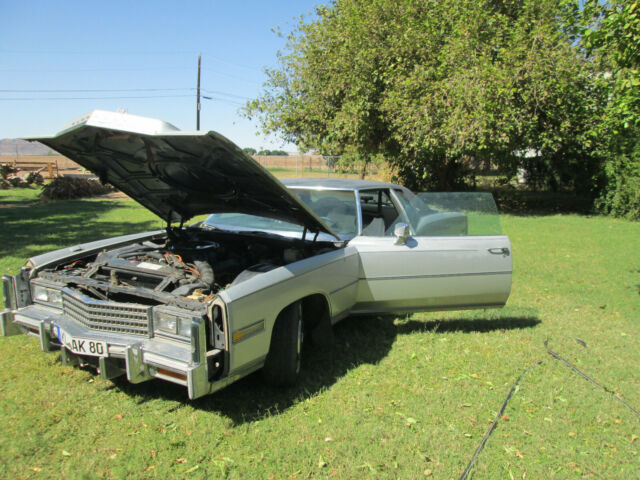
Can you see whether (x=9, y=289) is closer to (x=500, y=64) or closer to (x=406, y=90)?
(x=406, y=90)

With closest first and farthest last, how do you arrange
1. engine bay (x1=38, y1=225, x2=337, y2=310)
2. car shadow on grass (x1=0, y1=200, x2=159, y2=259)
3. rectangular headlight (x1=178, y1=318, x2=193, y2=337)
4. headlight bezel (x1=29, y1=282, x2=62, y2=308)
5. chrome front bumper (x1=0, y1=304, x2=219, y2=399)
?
chrome front bumper (x1=0, y1=304, x2=219, y2=399) < rectangular headlight (x1=178, y1=318, x2=193, y2=337) < engine bay (x1=38, y1=225, x2=337, y2=310) < headlight bezel (x1=29, y1=282, x2=62, y2=308) < car shadow on grass (x1=0, y1=200, x2=159, y2=259)

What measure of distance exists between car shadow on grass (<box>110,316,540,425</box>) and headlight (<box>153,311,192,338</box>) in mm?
709

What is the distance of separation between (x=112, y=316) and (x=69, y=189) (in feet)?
62.2

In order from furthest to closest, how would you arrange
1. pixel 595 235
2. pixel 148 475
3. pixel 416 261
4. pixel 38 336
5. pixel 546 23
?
pixel 546 23
pixel 595 235
pixel 416 261
pixel 38 336
pixel 148 475

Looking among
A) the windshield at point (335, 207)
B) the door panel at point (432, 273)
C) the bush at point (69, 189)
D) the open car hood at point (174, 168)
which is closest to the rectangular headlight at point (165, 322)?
the open car hood at point (174, 168)

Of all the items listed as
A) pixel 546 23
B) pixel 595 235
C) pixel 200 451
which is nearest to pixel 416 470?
pixel 200 451

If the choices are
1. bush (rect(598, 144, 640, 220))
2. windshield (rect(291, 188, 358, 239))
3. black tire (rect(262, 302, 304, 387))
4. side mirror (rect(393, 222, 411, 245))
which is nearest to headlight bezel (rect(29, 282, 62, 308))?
black tire (rect(262, 302, 304, 387))

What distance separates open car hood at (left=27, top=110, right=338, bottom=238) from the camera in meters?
2.85

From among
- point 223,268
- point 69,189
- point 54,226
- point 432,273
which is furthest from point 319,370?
point 69,189

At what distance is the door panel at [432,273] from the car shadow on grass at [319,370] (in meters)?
0.42

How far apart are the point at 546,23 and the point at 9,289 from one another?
14.9 metres

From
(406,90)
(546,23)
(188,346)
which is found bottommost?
(188,346)

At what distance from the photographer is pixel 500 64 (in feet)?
44.3

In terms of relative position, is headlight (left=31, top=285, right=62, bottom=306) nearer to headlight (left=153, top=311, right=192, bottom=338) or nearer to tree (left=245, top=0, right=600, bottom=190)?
headlight (left=153, top=311, right=192, bottom=338)
